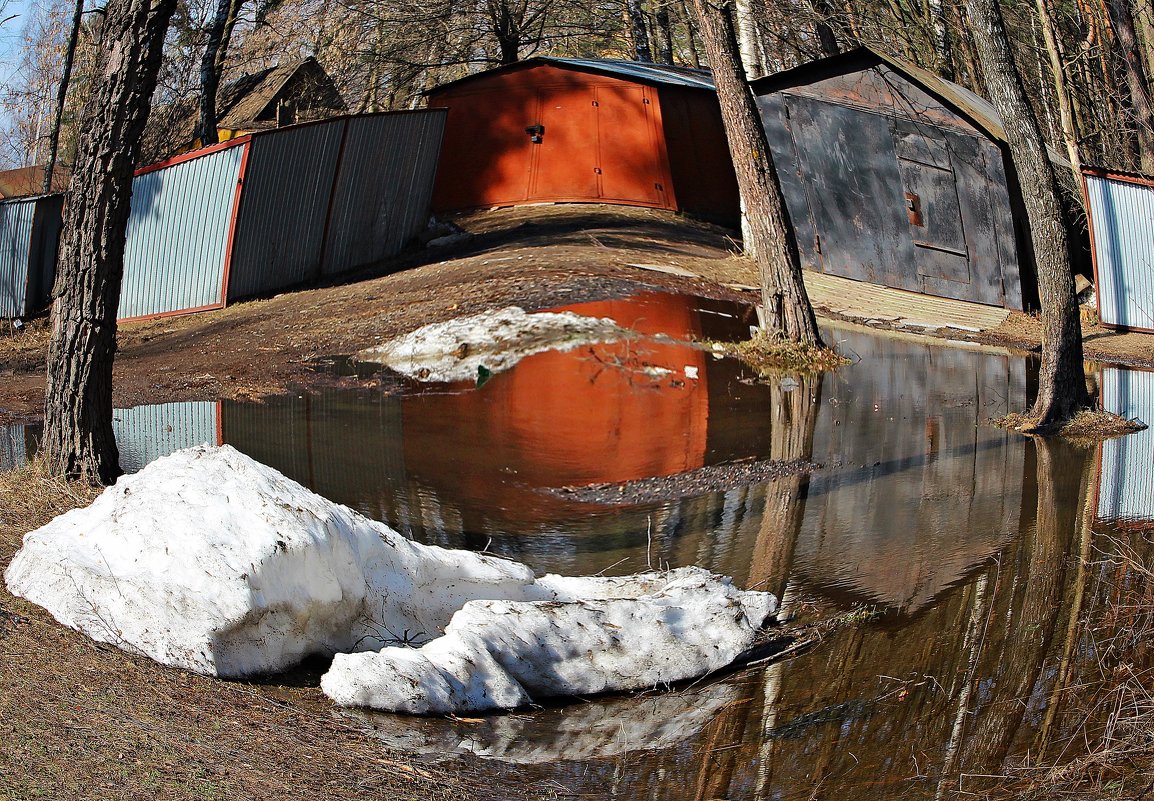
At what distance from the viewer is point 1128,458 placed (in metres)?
9.62

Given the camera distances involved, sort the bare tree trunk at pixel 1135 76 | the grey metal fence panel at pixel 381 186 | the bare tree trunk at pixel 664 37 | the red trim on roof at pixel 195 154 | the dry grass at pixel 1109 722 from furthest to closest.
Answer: the bare tree trunk at pixel 664 37
the bare tree trunk at pixel 1135 76
the grey metal fence panel at pixel 381 186
the red trim on roof at pixel 195 154
the dry grass at pixel 1109 722

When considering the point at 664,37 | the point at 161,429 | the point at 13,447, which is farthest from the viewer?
the point at 664,37

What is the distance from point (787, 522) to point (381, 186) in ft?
40.4

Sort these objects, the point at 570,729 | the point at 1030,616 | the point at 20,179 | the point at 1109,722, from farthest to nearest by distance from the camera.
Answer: the point at 20,179, the point at 1030,616, the point at 570,729, the point at 1109,722

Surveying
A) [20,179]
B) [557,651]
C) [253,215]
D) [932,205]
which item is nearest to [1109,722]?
[557,651]

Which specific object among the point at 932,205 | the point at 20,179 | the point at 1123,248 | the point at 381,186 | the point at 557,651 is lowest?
the point at 557,651

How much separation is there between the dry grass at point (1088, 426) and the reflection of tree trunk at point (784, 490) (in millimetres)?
1845

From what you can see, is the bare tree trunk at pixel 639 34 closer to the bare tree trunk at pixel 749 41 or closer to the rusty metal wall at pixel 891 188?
the bare tree trunk at pixel 749 41

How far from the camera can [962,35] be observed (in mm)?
27016

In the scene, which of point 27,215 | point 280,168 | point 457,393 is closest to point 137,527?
point 457,393

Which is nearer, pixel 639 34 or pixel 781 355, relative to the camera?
pixel 781 355

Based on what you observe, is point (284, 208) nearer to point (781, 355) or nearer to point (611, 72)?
point (781, 355)

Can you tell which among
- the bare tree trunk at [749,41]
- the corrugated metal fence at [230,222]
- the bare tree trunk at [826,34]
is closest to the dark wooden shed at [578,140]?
the bare tree trunk at [749,41]

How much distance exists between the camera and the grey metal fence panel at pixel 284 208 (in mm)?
16125
